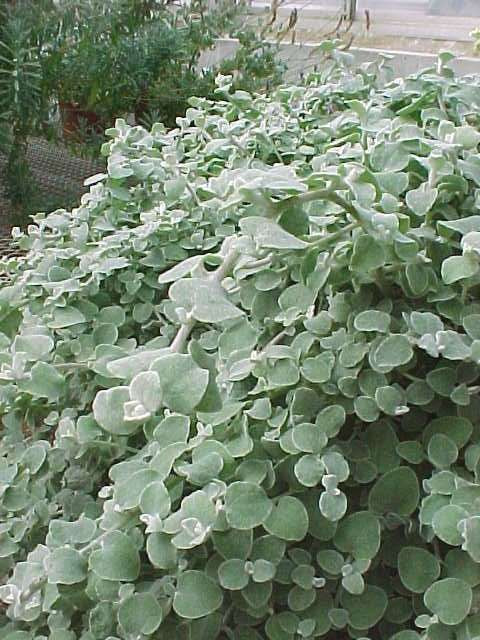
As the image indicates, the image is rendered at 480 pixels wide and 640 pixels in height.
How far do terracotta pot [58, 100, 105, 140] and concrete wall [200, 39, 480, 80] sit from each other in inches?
18.4

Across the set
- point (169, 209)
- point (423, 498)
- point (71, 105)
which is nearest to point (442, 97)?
point (169, 209)

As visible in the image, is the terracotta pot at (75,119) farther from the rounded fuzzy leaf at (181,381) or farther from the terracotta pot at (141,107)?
the rounded fuzzy leaf at (181,381)

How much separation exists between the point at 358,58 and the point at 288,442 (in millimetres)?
2013

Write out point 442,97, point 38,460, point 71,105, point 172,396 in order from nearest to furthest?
1. point 172,396
2. point 38,460
3. point 442,97
4. point 71,105

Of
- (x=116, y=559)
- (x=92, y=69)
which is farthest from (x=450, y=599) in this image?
(x=92, y=69)

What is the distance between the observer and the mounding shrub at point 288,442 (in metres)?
0.34

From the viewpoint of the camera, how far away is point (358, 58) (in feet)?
7.22

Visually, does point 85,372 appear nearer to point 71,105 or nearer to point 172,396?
point 172,396

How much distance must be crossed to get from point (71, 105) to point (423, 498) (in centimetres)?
129

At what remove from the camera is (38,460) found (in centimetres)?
45

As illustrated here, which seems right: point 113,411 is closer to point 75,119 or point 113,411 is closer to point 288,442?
point 288,442

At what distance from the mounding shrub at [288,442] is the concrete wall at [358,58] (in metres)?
1.55

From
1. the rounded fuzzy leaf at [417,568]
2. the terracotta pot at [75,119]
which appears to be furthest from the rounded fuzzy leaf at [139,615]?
the terracotta pot at [75,119]

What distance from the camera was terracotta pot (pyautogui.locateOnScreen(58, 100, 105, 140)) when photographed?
57.2 inches
